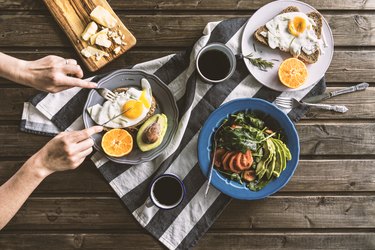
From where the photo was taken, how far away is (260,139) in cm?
Result: 174

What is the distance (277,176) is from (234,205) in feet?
0.91

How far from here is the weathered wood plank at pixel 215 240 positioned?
1.94 metres

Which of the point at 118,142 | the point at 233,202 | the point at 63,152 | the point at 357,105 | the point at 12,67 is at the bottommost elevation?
the point at 233,202

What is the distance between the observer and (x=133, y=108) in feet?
5.87

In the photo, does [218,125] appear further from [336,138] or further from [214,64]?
[336,138]

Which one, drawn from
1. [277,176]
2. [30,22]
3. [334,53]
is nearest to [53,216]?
[30,22]

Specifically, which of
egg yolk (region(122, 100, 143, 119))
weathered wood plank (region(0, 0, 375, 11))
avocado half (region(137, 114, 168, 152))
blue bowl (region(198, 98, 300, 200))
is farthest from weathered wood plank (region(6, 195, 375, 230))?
weathered wood plank (region(0, 0, 375, 11))

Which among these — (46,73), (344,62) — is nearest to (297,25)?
(344,62)

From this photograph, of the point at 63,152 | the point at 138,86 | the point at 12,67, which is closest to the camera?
the point at 63,152

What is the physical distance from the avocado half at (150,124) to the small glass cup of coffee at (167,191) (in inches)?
5.3

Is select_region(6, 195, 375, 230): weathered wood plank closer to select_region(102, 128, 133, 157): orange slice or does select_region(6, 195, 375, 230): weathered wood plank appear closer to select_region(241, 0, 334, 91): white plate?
select_region(102, 128, 133, 157): orange slice

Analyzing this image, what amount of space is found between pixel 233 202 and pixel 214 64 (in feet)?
2.03

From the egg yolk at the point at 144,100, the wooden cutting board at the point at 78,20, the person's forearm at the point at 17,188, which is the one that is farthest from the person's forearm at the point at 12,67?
the egg yolk at the point at 144,100

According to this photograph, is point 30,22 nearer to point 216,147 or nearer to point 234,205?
point 216,147
